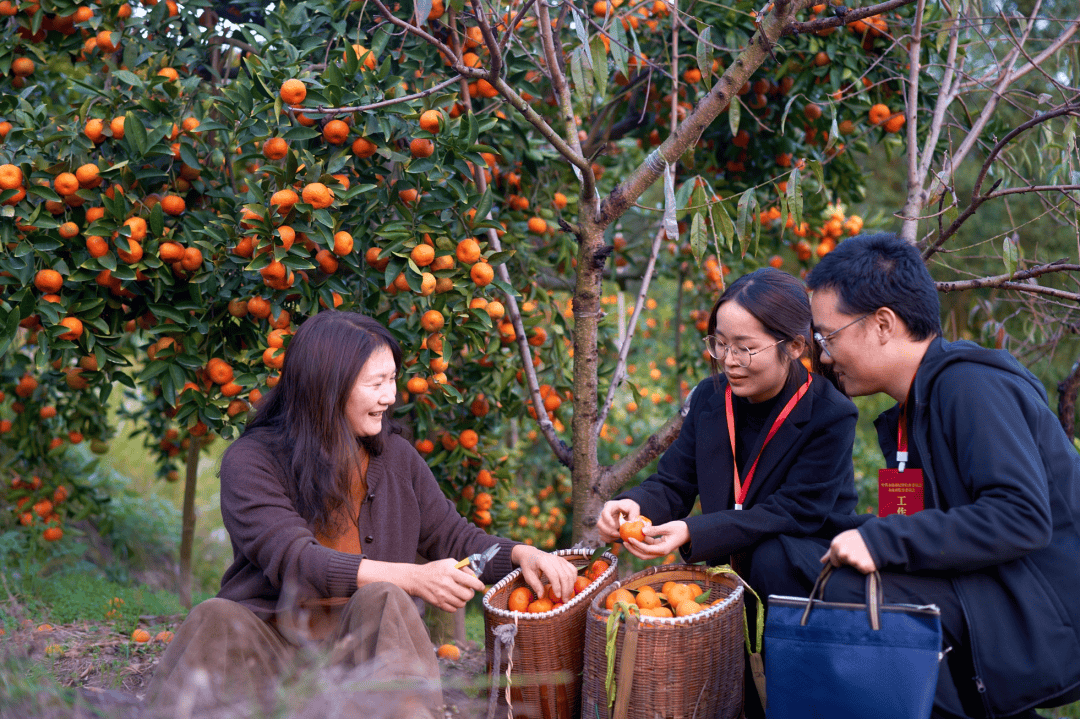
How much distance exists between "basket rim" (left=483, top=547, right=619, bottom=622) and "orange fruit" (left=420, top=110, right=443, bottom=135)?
1127 millimetres

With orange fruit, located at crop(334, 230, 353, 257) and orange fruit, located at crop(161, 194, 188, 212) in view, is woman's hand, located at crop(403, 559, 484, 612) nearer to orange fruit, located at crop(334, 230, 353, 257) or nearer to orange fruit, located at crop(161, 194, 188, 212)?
orange fruit, located at crop(334, 230, 353, 257)

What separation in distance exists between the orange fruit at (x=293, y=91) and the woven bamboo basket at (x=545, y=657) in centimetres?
130

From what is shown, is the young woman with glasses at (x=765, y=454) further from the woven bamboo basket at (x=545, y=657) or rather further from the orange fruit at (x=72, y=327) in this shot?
the orange fruit at (x=72, y=327)

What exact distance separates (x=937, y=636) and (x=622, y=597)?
626 millimetres

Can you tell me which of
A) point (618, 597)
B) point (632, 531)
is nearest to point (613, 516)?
point (632, 531)

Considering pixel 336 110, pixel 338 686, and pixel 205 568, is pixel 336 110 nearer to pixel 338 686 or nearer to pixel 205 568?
pixel 338 686

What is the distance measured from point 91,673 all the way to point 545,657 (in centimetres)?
136

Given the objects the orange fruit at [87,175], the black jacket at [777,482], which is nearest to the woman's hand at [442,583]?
the black jacket at [777,482]

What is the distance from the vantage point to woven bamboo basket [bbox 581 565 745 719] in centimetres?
173

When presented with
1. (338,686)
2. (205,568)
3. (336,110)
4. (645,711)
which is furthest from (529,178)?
(205,568)

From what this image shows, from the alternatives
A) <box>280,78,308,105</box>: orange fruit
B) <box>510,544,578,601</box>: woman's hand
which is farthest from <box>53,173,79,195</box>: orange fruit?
A: <box>510,544,578,601</box>: woman's hand

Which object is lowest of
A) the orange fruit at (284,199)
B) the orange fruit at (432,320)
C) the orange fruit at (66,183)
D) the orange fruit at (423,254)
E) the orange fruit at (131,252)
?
Result: the orange fruit at (432,320)

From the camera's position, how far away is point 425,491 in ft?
7.27

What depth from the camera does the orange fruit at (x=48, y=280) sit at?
7.35 ft
